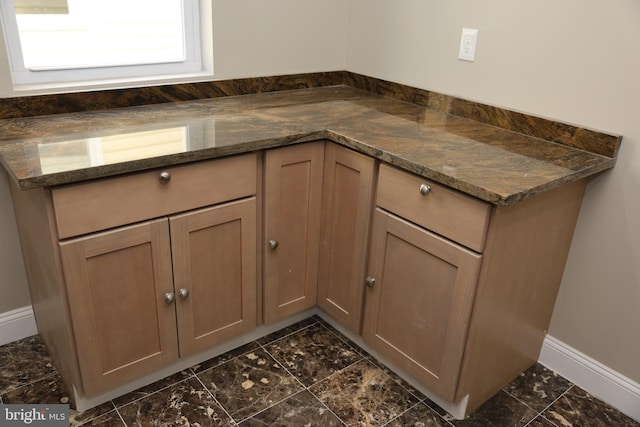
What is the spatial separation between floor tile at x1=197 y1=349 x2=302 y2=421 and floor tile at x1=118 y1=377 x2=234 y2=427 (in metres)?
0.04

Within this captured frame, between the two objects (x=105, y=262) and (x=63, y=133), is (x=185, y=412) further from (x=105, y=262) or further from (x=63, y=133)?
(x=63, y=133)

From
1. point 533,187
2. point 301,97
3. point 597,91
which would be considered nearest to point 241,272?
point 301,97

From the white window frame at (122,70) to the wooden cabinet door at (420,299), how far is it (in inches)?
40.9

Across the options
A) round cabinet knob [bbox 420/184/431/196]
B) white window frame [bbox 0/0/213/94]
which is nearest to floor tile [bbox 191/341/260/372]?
round cabinet knob [bbox 420/184/431/196]

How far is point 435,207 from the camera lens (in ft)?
5.56

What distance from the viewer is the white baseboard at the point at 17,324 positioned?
2.11 meters

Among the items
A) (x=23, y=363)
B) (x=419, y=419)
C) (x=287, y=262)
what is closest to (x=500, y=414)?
(x=419, y=419)

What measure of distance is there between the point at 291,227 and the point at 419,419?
812 millimetres

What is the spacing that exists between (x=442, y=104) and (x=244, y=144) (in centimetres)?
93

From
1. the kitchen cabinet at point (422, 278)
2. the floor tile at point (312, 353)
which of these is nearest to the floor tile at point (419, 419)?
the kitchen cabinet at point (422, 278)

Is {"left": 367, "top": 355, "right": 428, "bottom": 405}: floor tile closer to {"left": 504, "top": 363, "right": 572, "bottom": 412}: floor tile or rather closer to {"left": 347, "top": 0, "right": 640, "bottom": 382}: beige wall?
{"left": 504, "top": 363, "right": 572, "bottom": 412}: floor tile

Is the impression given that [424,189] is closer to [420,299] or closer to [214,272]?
[420,299]

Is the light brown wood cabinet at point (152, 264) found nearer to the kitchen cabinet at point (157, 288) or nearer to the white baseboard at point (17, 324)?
the kitchen cabinet at point (157, 288)

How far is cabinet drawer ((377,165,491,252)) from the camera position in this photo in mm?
1592
